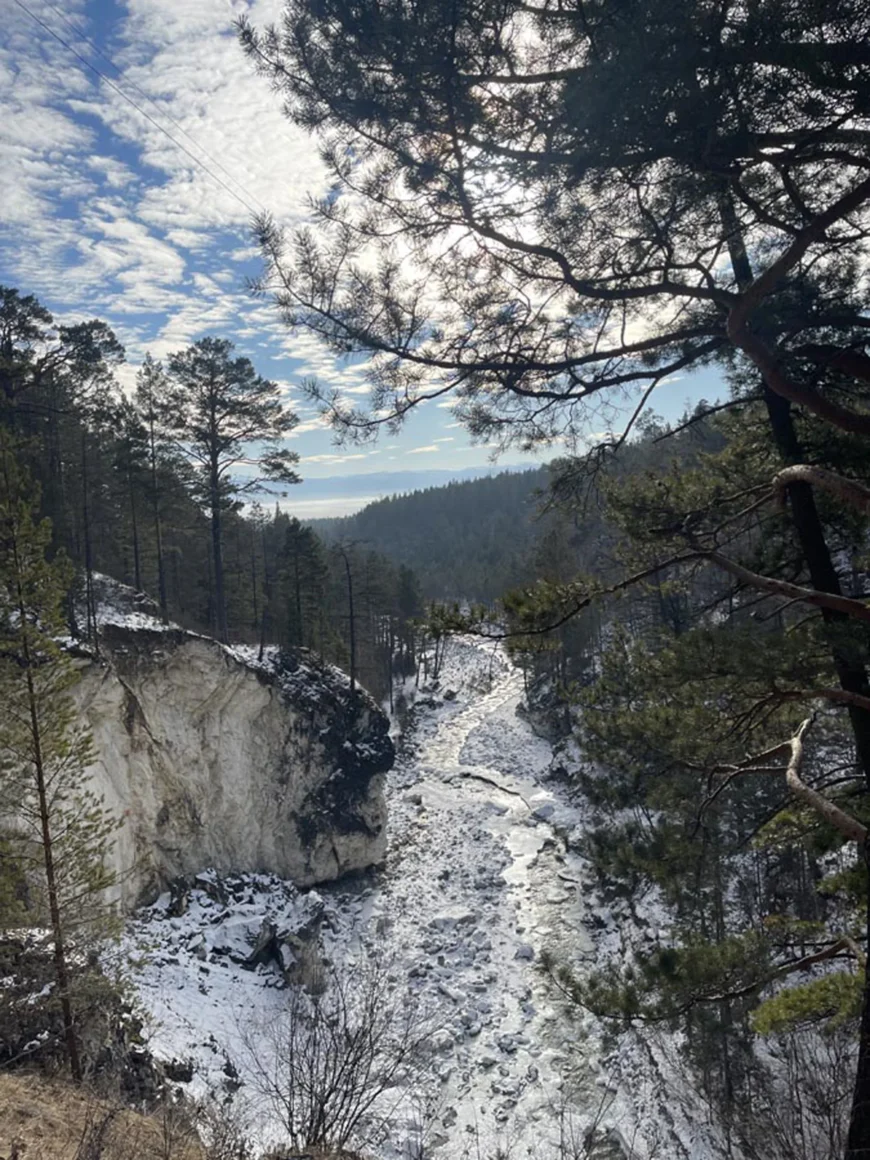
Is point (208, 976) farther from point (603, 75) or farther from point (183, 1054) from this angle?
point (603, 75)

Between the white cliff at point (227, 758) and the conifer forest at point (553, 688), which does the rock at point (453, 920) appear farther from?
the white cliff at point (227, 758)

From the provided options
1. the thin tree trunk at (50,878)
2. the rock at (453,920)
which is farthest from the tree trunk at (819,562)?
the rock at (453,920)

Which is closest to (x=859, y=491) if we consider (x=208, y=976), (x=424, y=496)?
(x=208, y=976)

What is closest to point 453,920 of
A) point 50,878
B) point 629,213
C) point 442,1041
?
point 442,1041

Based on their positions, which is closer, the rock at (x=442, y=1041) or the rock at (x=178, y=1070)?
the rock at (x=178, y=1070)

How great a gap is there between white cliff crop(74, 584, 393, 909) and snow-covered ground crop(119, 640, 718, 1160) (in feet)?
3.09

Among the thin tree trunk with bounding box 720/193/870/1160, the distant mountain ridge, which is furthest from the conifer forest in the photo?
the distant mountain ridge

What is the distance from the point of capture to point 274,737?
62.7 feet

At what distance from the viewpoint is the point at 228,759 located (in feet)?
59.6

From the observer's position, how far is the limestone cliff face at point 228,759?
15008 mm

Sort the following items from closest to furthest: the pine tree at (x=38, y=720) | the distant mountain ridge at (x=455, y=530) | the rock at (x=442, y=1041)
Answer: the pine tree at (x=38, y=720) → the rock at (x=442, y=1041) → the distant mountain ridge at (x=455, y=530)

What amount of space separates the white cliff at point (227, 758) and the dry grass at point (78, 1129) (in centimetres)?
729

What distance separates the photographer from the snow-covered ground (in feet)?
32.1

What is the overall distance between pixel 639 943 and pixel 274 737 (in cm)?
1107
